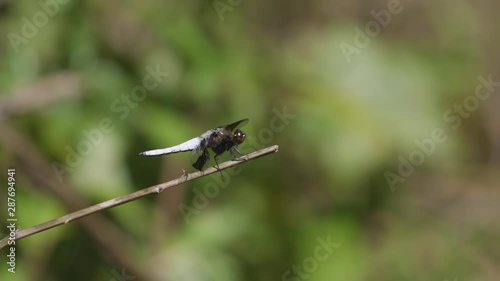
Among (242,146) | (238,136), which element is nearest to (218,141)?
(238,136)

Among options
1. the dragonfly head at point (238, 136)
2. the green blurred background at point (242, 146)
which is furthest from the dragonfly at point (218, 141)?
the green blurred background at point (242, 146)

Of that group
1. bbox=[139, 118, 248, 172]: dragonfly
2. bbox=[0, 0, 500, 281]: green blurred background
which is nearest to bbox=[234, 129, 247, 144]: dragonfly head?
bbox=[139, 118, 248, 172]: dragonfly

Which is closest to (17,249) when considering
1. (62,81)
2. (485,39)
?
(62,81)

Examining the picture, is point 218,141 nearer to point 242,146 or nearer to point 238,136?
point 238,136

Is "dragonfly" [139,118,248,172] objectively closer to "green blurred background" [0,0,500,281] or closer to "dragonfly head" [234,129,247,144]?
"dragonfly head" [234,129,247,144]

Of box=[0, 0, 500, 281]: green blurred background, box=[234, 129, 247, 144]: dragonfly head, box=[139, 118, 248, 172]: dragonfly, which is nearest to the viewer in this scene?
box=[139, 118, 248, 172]: dragonfly

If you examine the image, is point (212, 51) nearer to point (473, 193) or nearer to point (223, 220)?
point (223, 220)

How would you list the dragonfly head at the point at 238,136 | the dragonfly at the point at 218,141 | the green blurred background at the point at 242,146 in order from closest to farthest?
1. the dragonfly at the point at 218,141
2. the dragonfly head at the point at 238,136
3. the green blurred background at the point at 242,146

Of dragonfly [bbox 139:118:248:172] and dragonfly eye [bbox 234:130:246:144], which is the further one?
dragonfly eye [bbox 234:130:246:144]

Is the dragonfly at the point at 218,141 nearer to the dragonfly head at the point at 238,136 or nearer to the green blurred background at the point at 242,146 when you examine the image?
the dragonfly head at the point at 238,136
